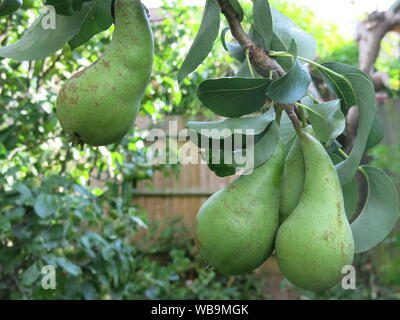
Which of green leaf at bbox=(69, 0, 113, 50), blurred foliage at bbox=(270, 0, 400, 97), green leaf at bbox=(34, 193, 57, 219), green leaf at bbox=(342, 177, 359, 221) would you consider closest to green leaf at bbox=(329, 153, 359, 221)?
green leaf at bbox=(342, 177, 359, 221)

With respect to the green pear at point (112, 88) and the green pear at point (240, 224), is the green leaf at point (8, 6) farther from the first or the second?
the green pear at point (240, 224)

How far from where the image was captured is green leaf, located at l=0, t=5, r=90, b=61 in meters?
0.59

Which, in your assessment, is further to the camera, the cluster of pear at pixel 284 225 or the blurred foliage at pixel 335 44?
the blurred foliage at pixel 335 44

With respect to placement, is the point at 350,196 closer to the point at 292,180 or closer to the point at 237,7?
the point at 292,180

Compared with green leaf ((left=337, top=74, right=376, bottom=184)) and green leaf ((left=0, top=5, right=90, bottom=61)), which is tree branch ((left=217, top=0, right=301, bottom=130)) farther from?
green leaf ((left=0, top=5, right=90, bottom=61))

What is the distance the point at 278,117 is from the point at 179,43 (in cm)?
139

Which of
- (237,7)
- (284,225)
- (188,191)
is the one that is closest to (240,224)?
(284,225)

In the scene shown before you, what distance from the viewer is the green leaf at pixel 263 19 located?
0.56m

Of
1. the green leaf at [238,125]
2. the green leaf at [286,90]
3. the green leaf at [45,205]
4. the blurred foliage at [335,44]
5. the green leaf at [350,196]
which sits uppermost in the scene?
the green leaf at [286,90]

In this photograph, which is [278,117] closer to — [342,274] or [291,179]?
[291,179]

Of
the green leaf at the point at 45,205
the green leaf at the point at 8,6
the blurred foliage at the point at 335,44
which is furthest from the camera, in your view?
the blurred foliage at the point at 335,44

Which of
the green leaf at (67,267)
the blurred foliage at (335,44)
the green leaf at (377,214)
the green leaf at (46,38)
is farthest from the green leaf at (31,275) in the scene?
the blurred foliage at (335,44)

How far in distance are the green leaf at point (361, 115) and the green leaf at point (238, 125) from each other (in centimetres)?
10

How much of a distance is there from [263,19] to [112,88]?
20 cm
